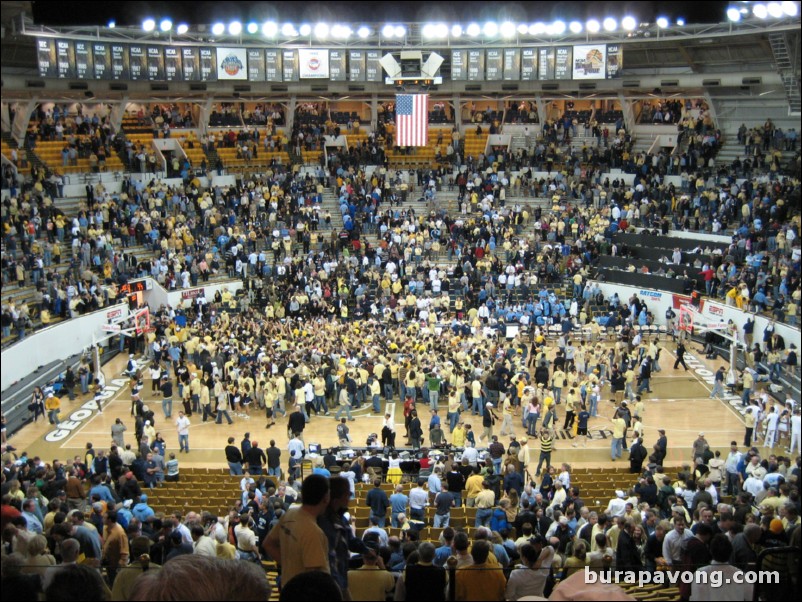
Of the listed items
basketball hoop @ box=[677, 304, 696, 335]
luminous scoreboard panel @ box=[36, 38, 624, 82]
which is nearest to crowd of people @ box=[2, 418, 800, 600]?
basketball hoop @ box=[677, 304, 696, 335]

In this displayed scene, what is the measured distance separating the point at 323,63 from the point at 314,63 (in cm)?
39

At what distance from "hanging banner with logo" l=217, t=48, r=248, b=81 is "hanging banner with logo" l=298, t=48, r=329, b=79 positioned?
96.0 inches

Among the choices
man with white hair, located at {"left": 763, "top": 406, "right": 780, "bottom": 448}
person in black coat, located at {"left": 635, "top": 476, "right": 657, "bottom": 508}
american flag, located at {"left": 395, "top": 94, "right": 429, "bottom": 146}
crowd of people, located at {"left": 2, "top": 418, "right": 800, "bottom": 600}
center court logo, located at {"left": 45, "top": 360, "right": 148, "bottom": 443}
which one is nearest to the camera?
crowd of people, located at {"left": 2, "top": 418, "right": 800, "bottom": 600}

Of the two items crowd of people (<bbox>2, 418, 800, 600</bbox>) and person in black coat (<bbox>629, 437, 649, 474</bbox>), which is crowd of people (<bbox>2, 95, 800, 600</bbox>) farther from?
person in black coat (<bbox>629, 437, 649, 474</bbox>)

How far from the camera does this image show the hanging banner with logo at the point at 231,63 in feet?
123

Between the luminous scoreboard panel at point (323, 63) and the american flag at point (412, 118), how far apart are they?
141 inches

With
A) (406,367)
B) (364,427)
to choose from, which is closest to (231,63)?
(406,367)

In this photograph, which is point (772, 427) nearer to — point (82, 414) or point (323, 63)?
point (82, 414)

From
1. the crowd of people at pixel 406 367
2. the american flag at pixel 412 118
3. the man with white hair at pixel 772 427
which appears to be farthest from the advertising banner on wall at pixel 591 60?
the man with white hair at pixel 772 427

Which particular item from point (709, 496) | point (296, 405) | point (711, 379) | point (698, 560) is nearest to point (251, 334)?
point (296, 405)

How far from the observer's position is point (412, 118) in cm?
3625

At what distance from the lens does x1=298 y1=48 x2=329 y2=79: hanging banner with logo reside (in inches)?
1519

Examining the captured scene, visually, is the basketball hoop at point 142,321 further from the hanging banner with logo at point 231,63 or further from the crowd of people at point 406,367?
the hanging banner with logo at point 231,63

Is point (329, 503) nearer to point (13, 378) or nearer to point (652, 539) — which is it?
point (13, 378)
